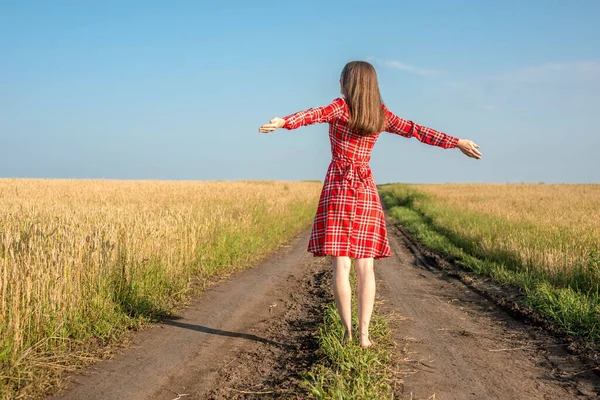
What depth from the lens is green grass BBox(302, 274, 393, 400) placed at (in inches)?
145

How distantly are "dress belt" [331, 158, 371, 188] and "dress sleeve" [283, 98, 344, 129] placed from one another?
40 centimetres

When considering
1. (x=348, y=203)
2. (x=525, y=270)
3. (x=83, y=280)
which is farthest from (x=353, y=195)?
(x=525, y=270)

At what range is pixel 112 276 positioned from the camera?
251 inches

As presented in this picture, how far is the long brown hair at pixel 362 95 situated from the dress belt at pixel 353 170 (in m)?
0.30

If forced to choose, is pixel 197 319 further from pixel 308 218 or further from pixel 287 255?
pixel 308 218

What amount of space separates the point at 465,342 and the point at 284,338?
1.85 meters

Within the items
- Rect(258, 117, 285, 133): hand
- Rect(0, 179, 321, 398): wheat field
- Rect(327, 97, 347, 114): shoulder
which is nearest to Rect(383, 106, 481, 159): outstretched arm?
Rect(327, 97, 347, 114): shoulder

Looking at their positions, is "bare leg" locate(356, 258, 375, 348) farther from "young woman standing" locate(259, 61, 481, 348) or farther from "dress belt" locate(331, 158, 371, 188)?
"dress belt" locate(331, 158, 371, 188)

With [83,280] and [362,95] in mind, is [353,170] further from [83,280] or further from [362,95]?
[83,280]

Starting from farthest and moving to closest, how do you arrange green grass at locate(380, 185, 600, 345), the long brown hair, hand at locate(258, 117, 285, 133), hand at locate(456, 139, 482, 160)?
green grass at locate(380, 185, 600, 345)
hand at locate(456, 139, 482, 160)
the long brown hair
hand at locate(258, 117, 285, 133)

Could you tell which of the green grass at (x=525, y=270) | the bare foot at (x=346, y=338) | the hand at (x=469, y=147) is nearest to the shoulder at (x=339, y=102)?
the hand at (x=469, y=147)

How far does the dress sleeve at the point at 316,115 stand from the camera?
4.18m

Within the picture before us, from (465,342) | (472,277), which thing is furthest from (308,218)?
(465,342)

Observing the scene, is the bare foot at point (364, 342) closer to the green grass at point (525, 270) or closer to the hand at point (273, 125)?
the hand at point (273, 125)
